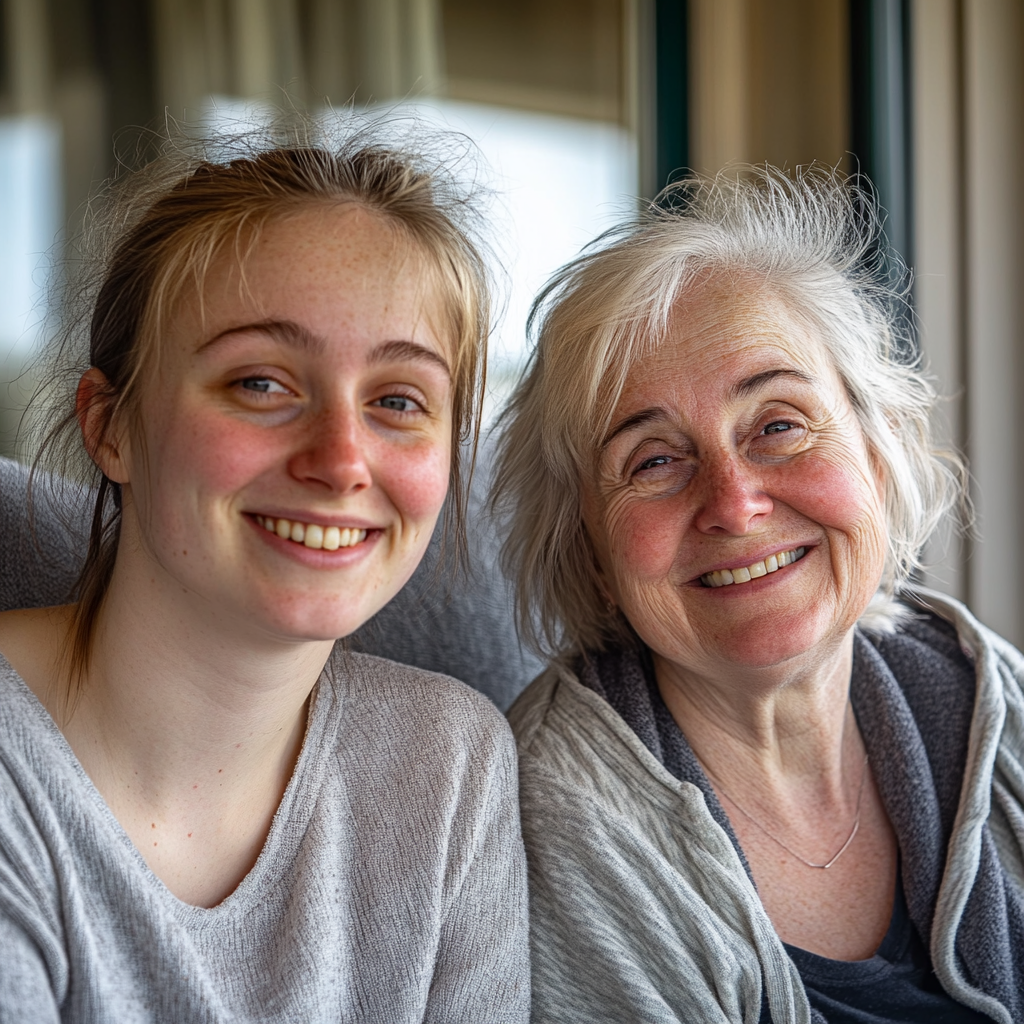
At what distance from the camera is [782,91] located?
3008mm

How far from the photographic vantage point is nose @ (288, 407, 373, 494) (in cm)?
101

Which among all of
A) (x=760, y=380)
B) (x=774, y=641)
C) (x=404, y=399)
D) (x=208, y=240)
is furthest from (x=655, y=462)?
(x=208, y=240)

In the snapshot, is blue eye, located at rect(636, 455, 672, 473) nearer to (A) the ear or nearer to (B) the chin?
(B) the chin

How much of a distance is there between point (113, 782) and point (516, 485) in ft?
2.24

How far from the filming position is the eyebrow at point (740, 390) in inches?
51.1

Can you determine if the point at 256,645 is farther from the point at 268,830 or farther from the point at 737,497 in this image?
the point at 737,497

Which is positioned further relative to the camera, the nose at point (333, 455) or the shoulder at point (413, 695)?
the shoulder at point (413, 695)

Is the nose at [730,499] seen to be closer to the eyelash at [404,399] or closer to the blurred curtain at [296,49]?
the eyelash at [404,399]

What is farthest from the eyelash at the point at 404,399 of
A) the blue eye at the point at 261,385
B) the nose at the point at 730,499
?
the nose at the point at 730,499

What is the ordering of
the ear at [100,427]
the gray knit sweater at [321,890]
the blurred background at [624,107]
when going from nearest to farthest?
the gray knit sweater at [321,890], the ear at [100,427], the blurred background at [624,107]

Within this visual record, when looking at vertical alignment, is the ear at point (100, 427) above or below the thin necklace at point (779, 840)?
above

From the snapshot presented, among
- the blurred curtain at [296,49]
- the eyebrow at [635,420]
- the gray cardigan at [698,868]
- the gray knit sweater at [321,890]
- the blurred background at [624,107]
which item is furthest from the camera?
the blurred curtain at [296,49]

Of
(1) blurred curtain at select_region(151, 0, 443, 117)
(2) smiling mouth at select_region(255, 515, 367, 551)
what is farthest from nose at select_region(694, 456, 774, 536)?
(1) blurred curtain at select_region(151, 0, 443, 117)

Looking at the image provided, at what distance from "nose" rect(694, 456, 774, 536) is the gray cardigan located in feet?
0.97
